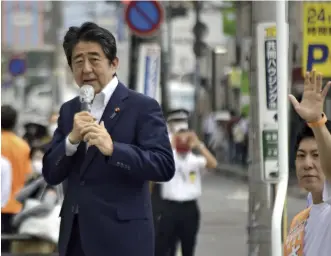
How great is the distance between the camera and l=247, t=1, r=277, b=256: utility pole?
709 centimetres

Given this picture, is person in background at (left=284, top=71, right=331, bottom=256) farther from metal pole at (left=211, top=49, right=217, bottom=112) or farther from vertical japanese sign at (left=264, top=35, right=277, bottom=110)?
metal pole at (left=211, top=49, right=217, bottom=112)

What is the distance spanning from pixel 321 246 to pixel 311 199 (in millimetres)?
496

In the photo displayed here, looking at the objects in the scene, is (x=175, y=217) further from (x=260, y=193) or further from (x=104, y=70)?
(x=104, y=70)

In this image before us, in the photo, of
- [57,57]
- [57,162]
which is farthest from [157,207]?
[57,57]

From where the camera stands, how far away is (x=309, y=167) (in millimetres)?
4164

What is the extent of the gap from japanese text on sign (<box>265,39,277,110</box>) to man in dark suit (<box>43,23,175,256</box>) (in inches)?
87.3

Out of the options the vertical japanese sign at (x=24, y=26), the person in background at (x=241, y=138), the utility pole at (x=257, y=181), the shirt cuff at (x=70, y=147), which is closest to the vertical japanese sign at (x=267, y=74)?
the utility pole at (x=257, y=181)

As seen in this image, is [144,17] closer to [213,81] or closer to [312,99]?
[312,99]

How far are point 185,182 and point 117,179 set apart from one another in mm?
4699

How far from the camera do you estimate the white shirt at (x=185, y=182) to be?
30.0 ft

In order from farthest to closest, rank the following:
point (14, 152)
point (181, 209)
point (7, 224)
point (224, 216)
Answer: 1. point (224, 216)
2. point (14, 152)
3. point (7, 224)
4. point (181, 209)

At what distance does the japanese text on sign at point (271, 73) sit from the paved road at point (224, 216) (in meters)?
6.65

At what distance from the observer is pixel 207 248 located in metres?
13.9

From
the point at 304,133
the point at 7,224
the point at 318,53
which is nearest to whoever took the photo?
the point at 304,133
